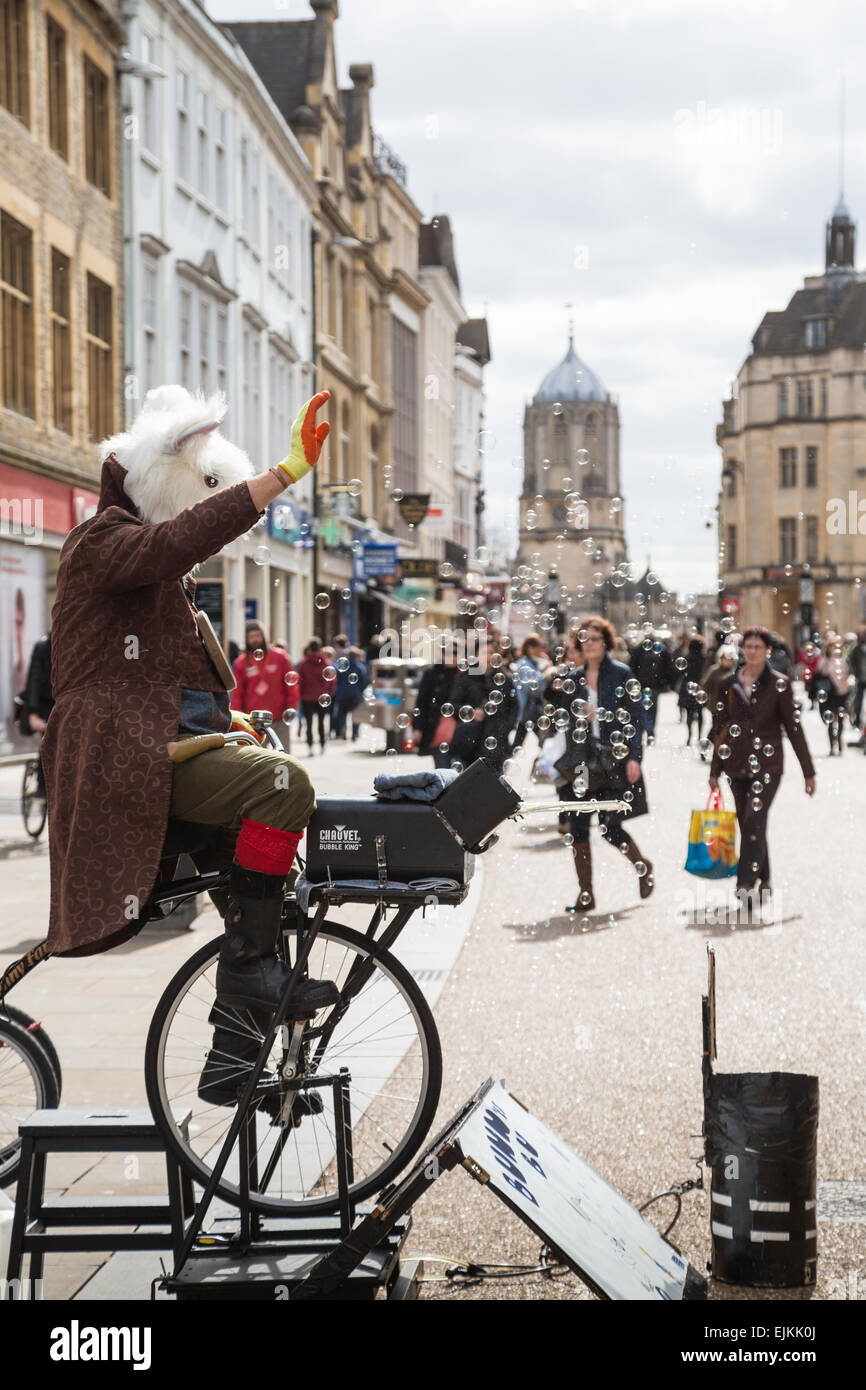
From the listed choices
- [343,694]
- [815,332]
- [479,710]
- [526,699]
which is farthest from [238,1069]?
[815,332]

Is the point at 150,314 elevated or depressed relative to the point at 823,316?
depressed

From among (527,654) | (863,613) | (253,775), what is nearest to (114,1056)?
(253,775)

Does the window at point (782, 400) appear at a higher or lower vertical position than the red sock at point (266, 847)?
higher

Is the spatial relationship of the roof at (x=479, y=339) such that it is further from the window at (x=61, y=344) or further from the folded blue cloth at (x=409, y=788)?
the folded blue cloth at (x=409, y=788)

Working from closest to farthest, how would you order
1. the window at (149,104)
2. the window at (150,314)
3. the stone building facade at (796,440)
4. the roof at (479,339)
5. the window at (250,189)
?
the window at (149,104) < the window at (150,314) < the window at (250,189) < the stone building facade at (796,440) < the roof at (479,339)

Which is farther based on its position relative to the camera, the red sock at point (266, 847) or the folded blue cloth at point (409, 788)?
the folded blue cloth at point (409, 788)

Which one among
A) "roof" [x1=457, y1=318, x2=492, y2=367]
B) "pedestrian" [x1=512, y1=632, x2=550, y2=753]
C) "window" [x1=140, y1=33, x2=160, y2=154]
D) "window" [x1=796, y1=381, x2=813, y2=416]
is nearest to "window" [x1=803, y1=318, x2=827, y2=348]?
"window" [x1=796, y1=381, x2=813, y2=416]

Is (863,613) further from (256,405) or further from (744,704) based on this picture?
(744,704)

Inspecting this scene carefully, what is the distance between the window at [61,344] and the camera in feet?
74.3

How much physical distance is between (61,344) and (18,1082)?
19.2 m

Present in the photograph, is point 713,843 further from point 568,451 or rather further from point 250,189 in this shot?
point 568,451

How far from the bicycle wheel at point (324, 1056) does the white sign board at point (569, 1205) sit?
258 mm

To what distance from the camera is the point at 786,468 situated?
304 feet

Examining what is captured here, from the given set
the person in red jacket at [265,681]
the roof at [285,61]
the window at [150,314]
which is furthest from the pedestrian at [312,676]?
the roof at [285,61]
